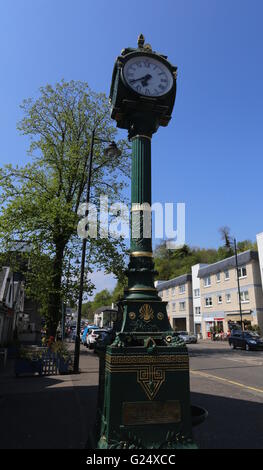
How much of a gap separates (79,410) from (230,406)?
142 inches

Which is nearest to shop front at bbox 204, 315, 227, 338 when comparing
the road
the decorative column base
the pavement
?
the road

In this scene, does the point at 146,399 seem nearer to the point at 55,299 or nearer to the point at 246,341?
the point at 55,299

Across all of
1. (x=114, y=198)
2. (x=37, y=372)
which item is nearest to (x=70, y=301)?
(x=37, y=372)

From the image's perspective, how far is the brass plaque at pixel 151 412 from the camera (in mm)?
3768

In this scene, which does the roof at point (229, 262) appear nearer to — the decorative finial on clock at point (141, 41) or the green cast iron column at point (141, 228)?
the decorative finial on clock at point (141, 41)

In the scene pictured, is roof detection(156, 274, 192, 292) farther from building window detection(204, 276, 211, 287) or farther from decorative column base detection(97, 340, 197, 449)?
decorative column base detection(97, 340, 197, 449)

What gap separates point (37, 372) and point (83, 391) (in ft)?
13.4

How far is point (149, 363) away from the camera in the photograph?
157 inches

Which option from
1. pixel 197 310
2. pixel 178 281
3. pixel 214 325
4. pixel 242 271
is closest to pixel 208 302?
pixel 214 325

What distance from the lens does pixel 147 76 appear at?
548 cm

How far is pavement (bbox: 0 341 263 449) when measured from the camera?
203 inches

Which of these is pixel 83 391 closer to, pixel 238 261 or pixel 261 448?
pixel 261 448

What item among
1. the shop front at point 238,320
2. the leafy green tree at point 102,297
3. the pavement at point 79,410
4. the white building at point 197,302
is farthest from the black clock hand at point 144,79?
the leafy green tree at point 102,297

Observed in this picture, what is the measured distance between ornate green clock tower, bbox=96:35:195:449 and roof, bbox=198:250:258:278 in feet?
112
